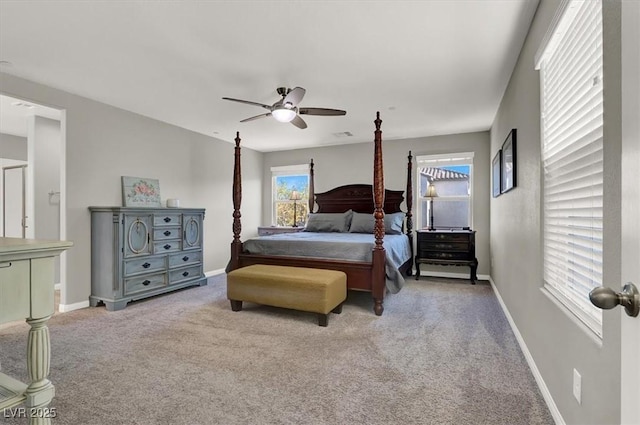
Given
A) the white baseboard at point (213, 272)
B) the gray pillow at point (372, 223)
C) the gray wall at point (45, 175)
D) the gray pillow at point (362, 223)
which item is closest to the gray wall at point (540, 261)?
the gray pillow at point (372, 223)

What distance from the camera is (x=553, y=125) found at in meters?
1.84

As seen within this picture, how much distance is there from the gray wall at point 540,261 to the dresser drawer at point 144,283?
4.10 meters

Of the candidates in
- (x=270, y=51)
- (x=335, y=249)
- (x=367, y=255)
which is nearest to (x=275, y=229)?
(x=335, y=249)

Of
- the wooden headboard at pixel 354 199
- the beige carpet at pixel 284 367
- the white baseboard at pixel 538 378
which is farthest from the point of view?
the wooden headboard at pixel 354 199

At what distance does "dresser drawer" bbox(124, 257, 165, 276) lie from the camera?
3.83 m

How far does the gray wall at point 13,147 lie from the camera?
499cm

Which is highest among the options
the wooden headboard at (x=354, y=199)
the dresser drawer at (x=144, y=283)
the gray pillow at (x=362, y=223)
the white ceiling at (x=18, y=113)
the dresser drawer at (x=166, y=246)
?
the white ceiling at (x=18, y=113)

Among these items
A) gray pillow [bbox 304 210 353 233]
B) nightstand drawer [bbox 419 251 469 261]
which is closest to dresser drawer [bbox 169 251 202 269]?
gray pillow [bbox 304 210 353 233]

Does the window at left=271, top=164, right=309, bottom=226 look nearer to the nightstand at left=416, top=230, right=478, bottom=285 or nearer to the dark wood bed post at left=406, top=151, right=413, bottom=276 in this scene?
the dark wood bed post at left=406, top=151, right=413, bottom=276

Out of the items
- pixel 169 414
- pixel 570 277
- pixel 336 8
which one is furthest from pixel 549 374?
pixel 336 8

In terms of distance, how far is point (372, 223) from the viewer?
5.18m

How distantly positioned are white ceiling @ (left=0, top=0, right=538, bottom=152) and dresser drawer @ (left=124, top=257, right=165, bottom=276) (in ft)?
6.47

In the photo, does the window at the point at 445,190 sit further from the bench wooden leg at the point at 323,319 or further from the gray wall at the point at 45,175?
the gray wall at the point at 45,175

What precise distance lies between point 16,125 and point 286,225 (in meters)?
4.61
